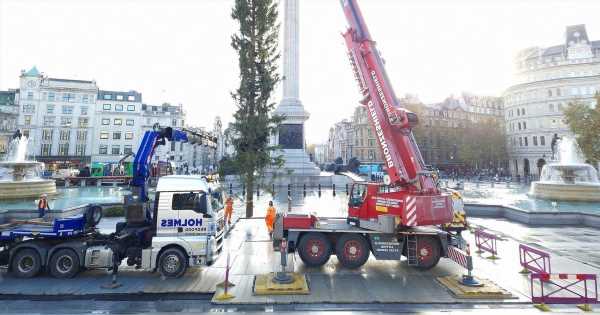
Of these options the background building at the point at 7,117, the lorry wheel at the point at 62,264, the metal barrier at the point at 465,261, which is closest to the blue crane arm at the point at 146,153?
the lorry wheel at the point at 62,264

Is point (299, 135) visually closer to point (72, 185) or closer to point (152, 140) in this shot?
point (152, 140)

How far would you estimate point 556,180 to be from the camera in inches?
1115

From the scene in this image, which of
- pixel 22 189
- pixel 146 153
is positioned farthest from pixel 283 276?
pixel 22 189

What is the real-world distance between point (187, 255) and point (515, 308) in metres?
9.38

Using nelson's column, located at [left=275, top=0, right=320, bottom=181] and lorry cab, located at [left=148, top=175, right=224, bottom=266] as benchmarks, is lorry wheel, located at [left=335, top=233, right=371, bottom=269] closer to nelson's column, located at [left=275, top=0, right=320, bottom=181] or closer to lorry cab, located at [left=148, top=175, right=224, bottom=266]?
lorry cab, located at [left=148, top=175, right=224, bottom=266]

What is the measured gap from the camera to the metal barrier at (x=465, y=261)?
8.21 meters

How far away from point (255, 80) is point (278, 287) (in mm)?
12724

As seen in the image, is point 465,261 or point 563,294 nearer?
point 563,294

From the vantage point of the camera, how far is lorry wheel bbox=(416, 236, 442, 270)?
951cm

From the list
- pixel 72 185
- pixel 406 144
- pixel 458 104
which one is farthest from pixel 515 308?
pixel 458 104

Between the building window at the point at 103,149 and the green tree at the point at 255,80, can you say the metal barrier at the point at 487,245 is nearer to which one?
the green tree at the point at 255,80

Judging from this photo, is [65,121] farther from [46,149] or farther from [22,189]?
[22,189]

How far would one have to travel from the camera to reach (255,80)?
17094 millimetres

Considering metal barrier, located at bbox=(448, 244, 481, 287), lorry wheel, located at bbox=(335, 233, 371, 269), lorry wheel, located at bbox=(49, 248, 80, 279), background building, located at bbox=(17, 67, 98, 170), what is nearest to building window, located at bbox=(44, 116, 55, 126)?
background building, located at bbox=(17, 67, 98, 170)
